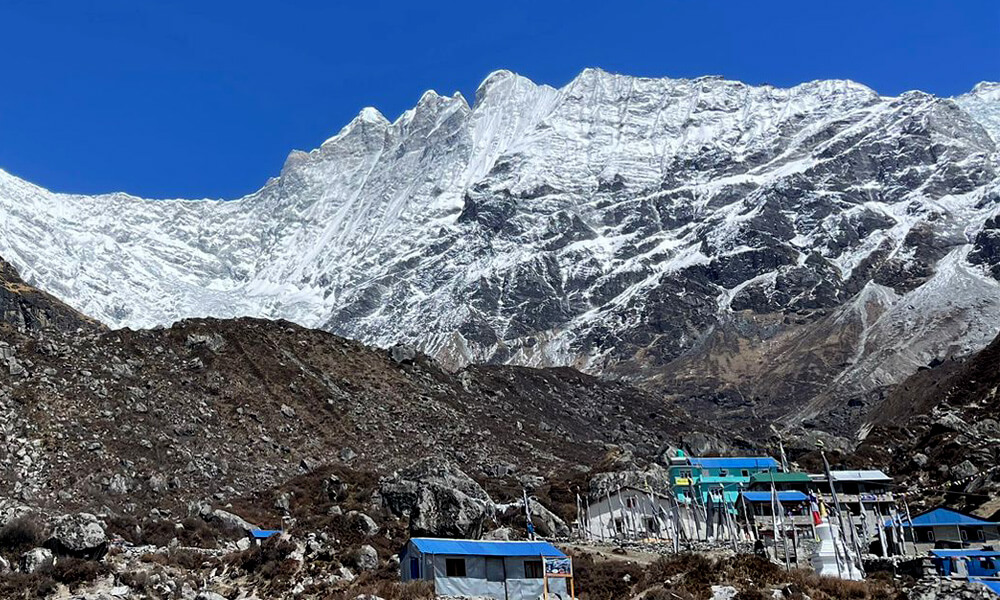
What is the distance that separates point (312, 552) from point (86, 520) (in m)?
9.32

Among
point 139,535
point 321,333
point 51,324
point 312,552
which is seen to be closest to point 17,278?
point 51,324

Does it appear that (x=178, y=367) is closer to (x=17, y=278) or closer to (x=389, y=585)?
(x=389, y=585)

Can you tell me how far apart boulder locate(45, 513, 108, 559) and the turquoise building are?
41.6m

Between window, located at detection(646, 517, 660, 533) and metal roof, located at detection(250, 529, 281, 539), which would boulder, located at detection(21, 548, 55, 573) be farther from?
window, located at detection(646, 517, 660, 533)

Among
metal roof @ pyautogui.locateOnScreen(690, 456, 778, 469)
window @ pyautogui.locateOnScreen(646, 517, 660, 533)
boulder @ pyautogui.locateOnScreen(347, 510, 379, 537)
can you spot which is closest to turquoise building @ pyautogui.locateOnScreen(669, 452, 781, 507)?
metal roof @ pyautogui.locateOnScreen(690, 456, 778, 469)

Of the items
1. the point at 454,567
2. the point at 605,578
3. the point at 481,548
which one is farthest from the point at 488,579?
the point at 605,578

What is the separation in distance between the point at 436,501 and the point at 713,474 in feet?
103

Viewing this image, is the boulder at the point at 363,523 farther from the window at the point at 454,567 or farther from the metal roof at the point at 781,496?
the metal roof at the point at 781,496

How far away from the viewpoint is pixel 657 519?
64.1 m

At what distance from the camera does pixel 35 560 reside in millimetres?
37531

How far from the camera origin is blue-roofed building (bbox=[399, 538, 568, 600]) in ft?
120

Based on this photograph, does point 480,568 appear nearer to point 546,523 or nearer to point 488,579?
point 488,579

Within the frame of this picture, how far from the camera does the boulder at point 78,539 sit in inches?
1528

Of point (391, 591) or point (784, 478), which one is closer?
point (391, 591)
